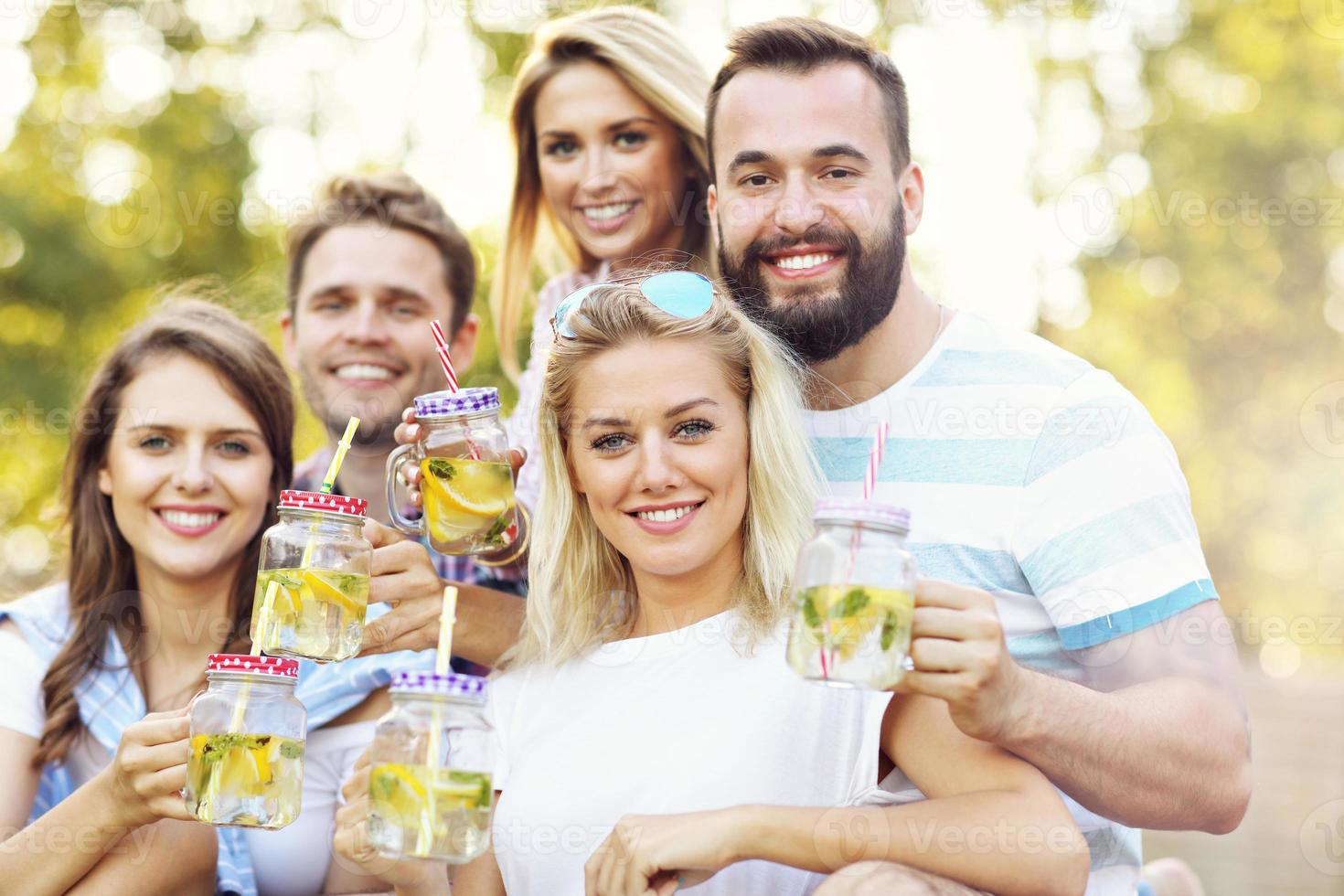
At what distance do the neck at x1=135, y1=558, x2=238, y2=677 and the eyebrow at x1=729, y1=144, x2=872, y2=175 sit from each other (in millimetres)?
2132

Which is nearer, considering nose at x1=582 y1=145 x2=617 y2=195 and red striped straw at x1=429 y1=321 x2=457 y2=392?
red striped straw at x1=429 y1=321 x2=457 y2=392

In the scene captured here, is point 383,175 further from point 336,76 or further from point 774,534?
point 336,76

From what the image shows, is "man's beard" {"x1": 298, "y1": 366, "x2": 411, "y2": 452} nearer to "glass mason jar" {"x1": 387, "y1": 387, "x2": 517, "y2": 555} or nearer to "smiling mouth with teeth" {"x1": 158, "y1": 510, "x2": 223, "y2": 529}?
"smiling mouth with teeth" {"x1": 158, "y1": 510, "x2": 223, "y2": 529}

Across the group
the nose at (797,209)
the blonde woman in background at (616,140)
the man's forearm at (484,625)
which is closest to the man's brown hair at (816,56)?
the nose at (797,209)

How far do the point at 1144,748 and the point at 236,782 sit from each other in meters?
2.06

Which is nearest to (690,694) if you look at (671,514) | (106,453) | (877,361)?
(671,514)

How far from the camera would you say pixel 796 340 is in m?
4.00

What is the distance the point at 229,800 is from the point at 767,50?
2.58 meters

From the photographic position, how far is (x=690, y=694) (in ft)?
11.4

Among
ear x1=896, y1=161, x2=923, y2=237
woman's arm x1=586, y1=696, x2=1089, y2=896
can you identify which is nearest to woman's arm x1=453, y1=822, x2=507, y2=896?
woman's arm x1=586, y1=696, x2=1089, y2=896

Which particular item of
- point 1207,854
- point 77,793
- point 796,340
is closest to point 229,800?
point 77,793

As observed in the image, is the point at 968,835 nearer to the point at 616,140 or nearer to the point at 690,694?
the point at 690,694

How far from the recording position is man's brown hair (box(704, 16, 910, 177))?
408 cm

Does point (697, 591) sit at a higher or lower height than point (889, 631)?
higher
